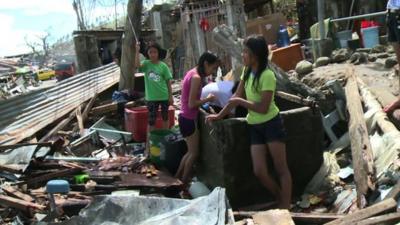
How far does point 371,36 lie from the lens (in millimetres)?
12648

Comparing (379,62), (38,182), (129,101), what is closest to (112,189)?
(38,182)

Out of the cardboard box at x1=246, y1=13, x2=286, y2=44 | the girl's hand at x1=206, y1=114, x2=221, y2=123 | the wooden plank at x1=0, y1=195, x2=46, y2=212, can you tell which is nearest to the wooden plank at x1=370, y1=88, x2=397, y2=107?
the girl's hand at x1=206, y1=114, x2=221, y2=123

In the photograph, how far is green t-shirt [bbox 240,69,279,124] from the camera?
5148 mm

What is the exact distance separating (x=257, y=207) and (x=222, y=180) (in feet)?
1.65

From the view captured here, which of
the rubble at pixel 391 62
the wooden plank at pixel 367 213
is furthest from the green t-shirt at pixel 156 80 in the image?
the wooden plank at pixel 367 213

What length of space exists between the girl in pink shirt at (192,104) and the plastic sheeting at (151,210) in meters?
1.88

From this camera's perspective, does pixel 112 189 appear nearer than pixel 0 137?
Yes

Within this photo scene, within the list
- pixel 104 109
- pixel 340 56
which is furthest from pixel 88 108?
pixel 340 56

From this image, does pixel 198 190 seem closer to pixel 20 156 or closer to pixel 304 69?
pixel 20 156

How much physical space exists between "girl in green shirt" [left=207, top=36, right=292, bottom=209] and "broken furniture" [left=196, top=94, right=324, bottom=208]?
1.38 ft

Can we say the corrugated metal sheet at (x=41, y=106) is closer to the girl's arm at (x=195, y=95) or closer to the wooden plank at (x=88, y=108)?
the wooden plank at (x=88, y=108)

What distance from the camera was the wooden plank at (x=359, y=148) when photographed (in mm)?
5152

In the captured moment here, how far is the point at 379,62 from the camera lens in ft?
34.1

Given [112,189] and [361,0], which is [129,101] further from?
[361,0]
